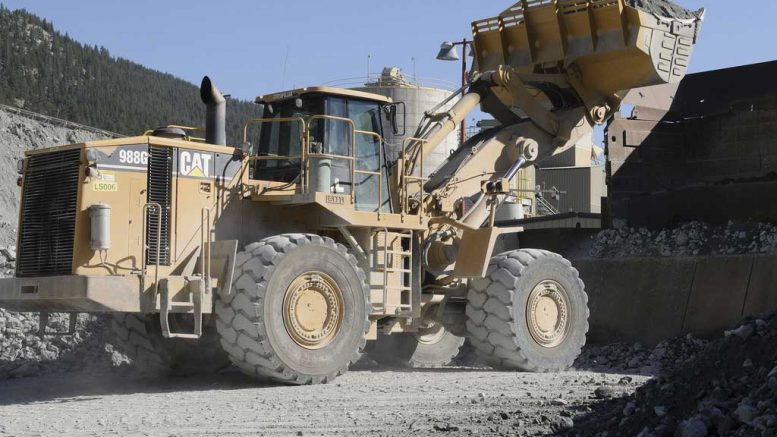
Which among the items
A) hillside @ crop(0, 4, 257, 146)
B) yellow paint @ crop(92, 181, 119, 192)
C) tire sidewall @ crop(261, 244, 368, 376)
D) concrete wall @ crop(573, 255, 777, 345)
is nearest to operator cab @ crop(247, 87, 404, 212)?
tire sidewall @ crop(261, 244, 368, 376)

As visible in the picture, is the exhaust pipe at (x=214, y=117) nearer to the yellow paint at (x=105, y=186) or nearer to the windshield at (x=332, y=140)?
the windshield at (x=332, y=140)

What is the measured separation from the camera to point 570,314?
42.9ft

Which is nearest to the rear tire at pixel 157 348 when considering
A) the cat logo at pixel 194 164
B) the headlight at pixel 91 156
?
the cat logo at pixel 194 164

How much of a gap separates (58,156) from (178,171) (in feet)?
3.71

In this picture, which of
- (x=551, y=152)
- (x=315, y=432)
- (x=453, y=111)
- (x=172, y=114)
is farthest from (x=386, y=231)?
(x=172, y=114)

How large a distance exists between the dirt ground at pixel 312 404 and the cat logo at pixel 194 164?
2113 mm

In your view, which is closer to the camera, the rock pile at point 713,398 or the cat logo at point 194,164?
the rock pile at point 713,398

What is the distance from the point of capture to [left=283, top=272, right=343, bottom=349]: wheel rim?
10648 mm

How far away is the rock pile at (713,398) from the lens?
19.1 feet

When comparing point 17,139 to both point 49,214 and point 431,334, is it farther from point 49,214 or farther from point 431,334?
point 49,214

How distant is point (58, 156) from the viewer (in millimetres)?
10547

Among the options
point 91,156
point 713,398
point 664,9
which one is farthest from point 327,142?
point 713,398

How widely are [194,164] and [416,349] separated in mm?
4335

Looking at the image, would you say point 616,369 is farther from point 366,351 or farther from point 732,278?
point 366,351
